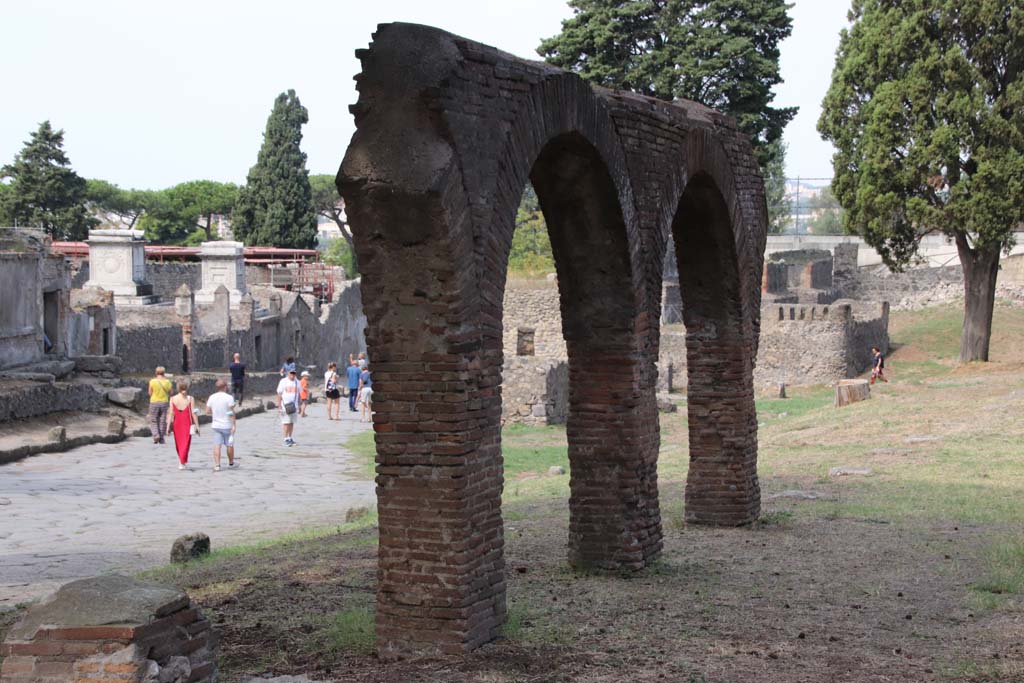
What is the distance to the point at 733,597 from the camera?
10117 mm

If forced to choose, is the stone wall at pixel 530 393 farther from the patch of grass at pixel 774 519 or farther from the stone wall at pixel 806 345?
the patch of grass at pixel 774 519

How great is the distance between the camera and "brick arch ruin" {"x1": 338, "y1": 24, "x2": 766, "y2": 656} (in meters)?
8.16

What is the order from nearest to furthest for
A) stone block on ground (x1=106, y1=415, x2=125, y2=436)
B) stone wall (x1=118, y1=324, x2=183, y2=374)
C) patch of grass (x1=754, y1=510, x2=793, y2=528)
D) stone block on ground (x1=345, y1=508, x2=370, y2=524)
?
1. patch of grass (x1=754, y1=510, x2=793, y2=528)
2. stone block on ground (x1=345, y1=508, x2=370, y2=524)
3. stone block on ground (x1=106, y1=415, x2=125, y2=436)
4. stone wall (x1=118, y1=324, x2=183, y2=374)

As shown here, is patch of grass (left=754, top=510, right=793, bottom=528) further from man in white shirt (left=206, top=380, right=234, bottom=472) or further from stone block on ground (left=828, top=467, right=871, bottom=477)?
man in white shirt (left=206, top=380, right=234, bottom=472)

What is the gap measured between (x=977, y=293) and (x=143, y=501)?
2158 cm

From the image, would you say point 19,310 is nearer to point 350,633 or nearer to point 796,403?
point 796,403

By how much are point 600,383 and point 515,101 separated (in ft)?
9.53

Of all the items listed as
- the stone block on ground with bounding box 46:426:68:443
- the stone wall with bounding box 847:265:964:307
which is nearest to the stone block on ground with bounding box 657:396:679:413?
the stone block on ground with bounding box 46:426:68:443

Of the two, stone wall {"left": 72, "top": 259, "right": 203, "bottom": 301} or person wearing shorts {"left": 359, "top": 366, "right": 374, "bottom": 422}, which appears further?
stone wall {"left": 72, "top": 259, "right": 203, "bottom": 301}

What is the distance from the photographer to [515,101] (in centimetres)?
885

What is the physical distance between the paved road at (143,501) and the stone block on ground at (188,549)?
40 centimetres

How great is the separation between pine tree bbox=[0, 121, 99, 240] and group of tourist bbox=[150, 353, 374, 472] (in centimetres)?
2919

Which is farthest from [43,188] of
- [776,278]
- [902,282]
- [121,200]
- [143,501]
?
[143,501]

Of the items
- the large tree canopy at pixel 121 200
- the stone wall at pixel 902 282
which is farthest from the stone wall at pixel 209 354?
the large tree canopy at pixel 121 200
